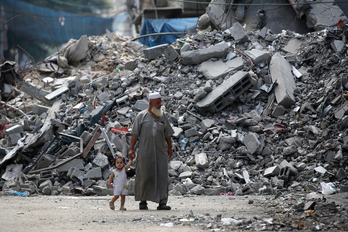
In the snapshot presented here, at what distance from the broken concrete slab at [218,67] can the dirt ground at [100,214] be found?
3624mm

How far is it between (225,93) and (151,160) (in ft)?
12.2

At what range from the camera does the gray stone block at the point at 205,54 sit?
8.74m

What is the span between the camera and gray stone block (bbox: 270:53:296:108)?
7.57 m

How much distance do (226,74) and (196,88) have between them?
30.4 inches

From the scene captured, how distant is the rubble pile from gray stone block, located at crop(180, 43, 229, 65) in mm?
29

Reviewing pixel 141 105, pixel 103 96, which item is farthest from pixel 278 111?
pixel 103 96

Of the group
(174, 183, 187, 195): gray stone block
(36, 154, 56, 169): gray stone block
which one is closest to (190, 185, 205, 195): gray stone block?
(174, 183, 187, 195): gray stone block

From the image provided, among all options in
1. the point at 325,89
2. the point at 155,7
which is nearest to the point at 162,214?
the point at 325,89

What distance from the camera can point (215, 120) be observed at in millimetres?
7645

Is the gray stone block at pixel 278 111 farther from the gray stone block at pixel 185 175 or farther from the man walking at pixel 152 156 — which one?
the man walking at pixel 152 156

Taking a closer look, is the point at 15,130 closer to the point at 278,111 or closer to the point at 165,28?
the point at 278,111

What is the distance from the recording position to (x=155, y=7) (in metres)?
20.4

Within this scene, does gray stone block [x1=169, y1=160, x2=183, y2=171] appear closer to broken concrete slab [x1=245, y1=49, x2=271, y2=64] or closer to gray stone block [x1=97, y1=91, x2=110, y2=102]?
gray stone block [x1=97, y1=91, x2=110, y2=102]

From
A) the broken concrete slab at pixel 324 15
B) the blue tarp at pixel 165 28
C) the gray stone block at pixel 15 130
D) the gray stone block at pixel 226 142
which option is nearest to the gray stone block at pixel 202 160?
the gray stone block at pixel 226 142
